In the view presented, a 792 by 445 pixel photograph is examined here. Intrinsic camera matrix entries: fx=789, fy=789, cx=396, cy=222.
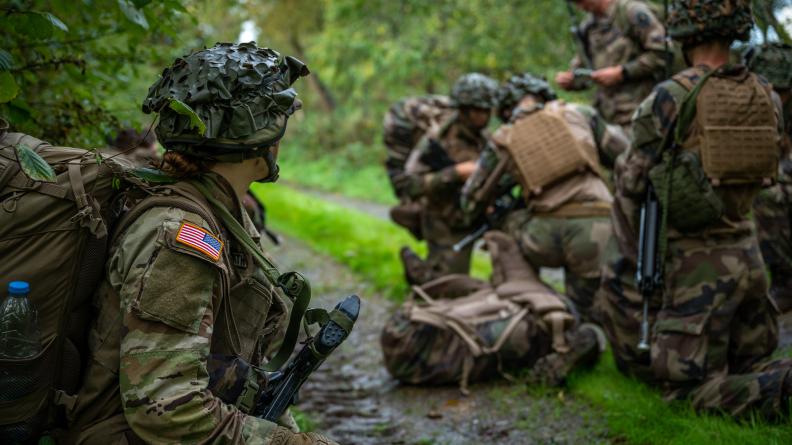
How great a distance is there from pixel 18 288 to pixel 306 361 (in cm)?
100

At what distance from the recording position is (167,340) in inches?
87.9

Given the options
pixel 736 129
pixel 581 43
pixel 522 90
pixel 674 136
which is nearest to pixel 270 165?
pixel 674 136

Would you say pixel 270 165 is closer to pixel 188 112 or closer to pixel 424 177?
pixel 188 112

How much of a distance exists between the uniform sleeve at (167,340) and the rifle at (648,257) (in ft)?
9.17

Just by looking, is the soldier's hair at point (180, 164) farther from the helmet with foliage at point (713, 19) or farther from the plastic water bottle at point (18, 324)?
the helmet with foliage at point (713, 19)

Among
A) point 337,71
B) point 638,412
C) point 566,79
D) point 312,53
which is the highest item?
point 312,53

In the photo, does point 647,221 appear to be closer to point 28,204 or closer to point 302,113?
point 28,204

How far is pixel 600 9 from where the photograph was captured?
7.36 meters

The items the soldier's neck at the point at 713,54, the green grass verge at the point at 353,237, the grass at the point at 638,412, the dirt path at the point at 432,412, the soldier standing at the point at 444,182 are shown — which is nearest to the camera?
the grass at the point at 638,412

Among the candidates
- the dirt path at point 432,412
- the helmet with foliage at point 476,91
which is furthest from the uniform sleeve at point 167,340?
the helmet with foliage at point 476,91

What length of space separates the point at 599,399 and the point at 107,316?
337 cm

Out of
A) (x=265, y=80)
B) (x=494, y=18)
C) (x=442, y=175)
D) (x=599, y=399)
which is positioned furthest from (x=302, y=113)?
(x=265, y=80)

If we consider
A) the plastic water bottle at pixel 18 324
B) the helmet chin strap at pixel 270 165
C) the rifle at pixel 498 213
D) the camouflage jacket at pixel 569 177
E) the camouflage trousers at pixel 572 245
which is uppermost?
the helmet chin strap at pixel 270 165

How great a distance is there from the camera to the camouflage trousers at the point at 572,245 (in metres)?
5.79
